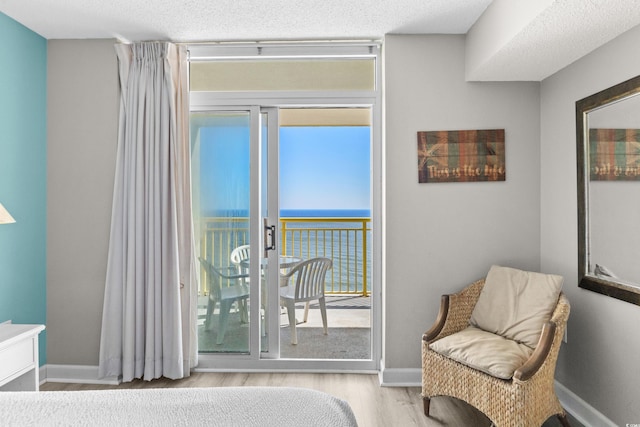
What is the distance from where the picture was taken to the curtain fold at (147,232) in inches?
127

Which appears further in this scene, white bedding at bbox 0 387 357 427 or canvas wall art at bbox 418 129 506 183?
canvas wall art at bbox 418 129 506 183

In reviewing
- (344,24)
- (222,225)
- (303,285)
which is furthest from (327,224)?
(344,24)

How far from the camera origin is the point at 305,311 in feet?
12.5

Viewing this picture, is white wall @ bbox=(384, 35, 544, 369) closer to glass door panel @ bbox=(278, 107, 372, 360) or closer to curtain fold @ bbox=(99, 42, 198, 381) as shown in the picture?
glass door panel @ bbox=(278, 107, 372, 360)

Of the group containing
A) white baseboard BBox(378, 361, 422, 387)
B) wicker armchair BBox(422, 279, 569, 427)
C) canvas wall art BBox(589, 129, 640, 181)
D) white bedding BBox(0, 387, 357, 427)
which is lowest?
white baseboard BBox(378, 361, 422, 387)

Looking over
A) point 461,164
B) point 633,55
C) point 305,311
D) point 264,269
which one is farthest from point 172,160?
point 633,55

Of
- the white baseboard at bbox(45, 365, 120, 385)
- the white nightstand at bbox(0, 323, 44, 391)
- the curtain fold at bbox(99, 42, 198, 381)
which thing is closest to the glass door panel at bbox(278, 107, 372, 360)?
the curtain fold at bbox(99, 42, 198, 381)

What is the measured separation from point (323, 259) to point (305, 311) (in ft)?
1.56

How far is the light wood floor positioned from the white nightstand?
63 centimetres

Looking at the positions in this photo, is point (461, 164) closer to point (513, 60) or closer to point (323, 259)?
point (513, 60)

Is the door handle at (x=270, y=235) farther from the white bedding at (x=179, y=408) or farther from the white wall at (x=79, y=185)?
the white bedding at (x=179, y=408)

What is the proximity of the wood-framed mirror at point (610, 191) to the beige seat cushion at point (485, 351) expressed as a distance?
602 millimetres

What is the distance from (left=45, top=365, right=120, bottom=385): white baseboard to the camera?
3348 mm

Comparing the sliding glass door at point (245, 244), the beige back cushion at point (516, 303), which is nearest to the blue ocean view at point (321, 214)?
the sliding glass door at point (245, 244)
